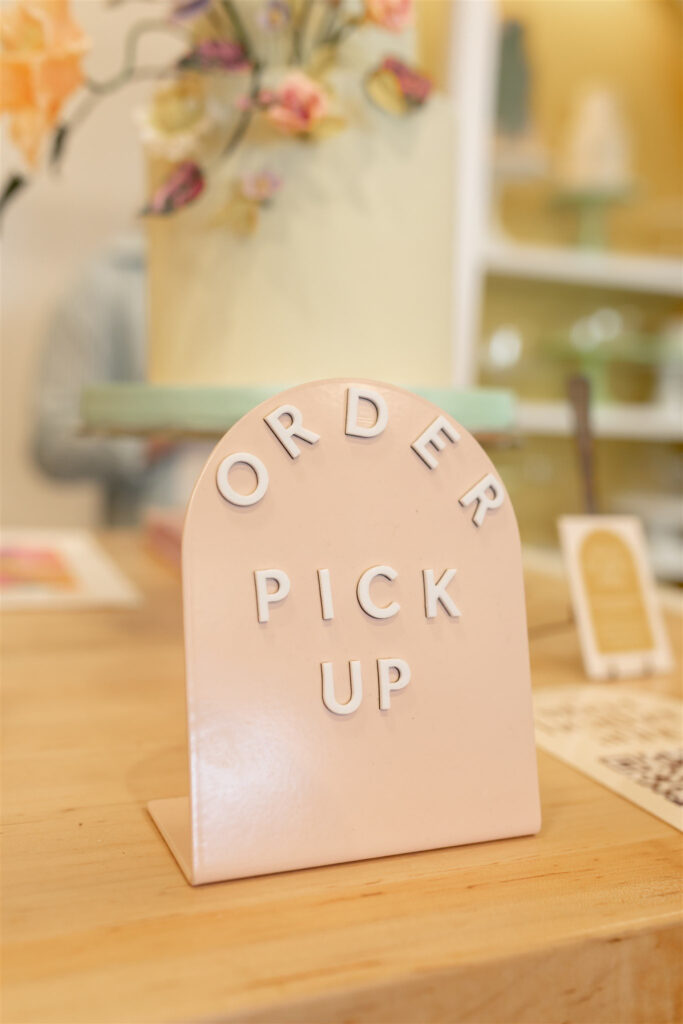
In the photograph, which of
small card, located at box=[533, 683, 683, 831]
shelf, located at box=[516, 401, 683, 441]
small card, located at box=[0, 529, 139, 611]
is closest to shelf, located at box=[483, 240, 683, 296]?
shelf, located at box=[516, 401, 683, 441]

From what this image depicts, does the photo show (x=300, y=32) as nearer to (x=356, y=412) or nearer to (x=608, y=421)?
(x=356, y=412)

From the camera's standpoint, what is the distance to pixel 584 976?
0.36 metres

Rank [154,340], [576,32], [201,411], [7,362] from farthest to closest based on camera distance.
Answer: [576,32]
[7,362]
[154,340]
[201,411]

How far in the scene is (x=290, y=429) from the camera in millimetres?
417

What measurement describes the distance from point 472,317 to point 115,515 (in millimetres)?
1344

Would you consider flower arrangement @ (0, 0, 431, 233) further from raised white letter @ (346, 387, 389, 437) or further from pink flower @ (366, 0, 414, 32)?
raised white letter @ (346, 387, 389, 437)

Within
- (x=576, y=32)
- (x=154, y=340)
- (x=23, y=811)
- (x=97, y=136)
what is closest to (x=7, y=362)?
(x=97, y=136)

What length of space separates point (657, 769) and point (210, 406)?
0.41 meters

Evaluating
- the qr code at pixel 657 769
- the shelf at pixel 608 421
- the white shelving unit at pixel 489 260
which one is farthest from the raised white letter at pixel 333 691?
the shelf at pixel 608 421

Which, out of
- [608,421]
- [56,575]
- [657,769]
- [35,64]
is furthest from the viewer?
[608,421]

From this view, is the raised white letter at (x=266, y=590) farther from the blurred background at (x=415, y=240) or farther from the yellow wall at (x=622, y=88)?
the yellow wall at (x=622, y=88)

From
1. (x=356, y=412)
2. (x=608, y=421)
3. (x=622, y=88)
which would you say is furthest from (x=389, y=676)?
(x=622, y=88)

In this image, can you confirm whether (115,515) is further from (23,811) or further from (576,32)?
(576,32)

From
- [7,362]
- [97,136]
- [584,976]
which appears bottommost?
[584,976]
